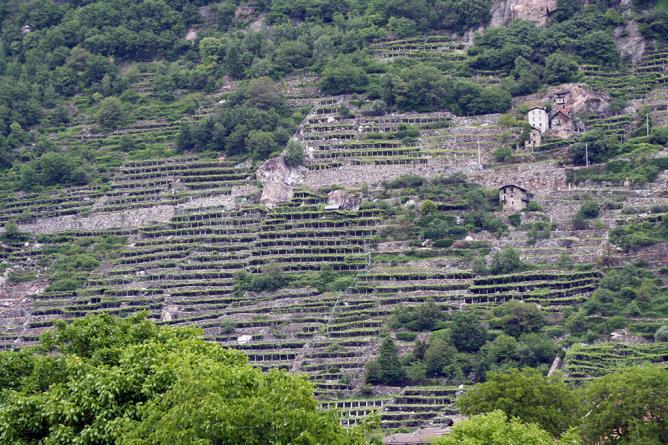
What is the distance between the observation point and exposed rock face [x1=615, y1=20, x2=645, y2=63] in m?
99.6

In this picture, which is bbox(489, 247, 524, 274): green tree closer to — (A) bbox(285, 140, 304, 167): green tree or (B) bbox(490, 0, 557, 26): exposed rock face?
(A) bbox(285, 140, 304, 167): green tree

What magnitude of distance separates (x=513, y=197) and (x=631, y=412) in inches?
1264

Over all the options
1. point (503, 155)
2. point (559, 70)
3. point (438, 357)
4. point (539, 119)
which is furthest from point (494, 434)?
point (559, 70)

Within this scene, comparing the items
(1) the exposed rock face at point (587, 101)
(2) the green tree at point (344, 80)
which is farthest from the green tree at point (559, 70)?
(2) the green tree at point (344, 80)

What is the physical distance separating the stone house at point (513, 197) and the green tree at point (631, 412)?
1166 inches

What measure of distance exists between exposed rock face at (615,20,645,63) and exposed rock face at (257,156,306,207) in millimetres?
19779

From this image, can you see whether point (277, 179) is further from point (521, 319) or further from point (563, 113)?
point (521, 319)

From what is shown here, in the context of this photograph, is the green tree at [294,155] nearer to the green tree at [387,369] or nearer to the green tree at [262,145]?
the green tree at [262,145]

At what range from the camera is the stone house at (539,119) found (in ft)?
306

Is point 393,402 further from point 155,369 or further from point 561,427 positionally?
point 155,369

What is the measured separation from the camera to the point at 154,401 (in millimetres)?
42062

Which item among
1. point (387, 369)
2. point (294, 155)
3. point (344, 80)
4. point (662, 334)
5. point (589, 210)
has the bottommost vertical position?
point (387, 369)

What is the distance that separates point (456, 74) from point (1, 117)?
2590cm

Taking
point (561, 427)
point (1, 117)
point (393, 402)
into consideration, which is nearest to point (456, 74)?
point (1, 117)
